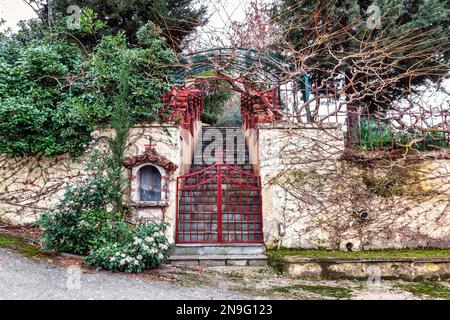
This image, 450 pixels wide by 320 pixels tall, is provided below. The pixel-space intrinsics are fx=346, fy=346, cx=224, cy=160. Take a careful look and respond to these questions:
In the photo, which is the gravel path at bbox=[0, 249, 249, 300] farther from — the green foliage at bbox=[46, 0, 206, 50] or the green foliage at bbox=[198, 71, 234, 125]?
the green foliage at bbox=[198, 71, 234, 125]

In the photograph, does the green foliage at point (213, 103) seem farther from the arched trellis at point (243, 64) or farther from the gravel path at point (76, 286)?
the gravel path at point (76, 286)

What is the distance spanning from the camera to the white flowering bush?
562 cm

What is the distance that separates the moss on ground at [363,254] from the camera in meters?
6.48

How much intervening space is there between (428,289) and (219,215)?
12.9 feet

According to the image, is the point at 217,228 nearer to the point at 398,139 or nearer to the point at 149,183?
the point at 149,183

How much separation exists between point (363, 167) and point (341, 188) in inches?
26.7

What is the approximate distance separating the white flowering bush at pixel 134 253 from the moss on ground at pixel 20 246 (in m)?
1.09

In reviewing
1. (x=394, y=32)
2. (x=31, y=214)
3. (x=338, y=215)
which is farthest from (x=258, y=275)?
(x=394, y=32)

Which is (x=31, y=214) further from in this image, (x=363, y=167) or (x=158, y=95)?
(x=363, y=167)

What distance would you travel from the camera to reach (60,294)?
4328mm

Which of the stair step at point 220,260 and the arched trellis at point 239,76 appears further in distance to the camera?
the arched trellis at point 239,76

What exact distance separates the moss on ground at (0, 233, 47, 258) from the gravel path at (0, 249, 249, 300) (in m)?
0.41

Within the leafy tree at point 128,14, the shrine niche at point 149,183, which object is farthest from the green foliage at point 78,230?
the leafy tree at point 128,14
